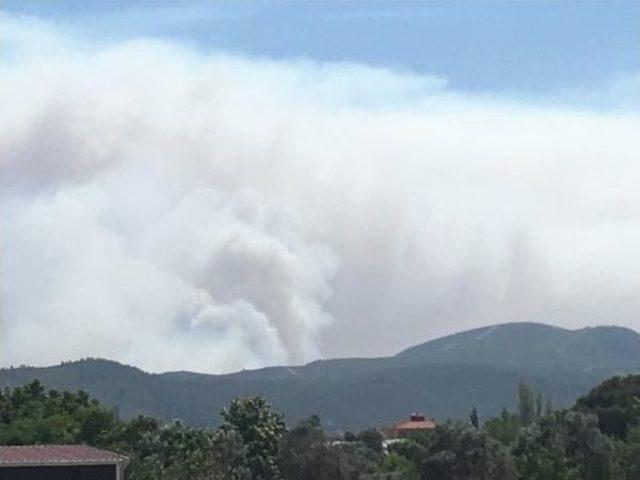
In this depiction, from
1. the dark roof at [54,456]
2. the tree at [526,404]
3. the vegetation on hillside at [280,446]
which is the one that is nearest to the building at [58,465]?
the dark roof at [54,456]

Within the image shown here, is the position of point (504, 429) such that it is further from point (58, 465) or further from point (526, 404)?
point (58, 465)

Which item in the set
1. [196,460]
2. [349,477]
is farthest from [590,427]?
[196,460]

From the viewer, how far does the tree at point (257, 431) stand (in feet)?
357

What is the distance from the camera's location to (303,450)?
105000 millimetres

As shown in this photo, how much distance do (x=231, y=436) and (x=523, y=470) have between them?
20457mm

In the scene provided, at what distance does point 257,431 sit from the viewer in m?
111

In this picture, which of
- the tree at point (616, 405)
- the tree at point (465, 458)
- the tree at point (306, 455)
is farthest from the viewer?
the tree at point (616, 405)

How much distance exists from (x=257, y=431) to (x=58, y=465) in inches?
951

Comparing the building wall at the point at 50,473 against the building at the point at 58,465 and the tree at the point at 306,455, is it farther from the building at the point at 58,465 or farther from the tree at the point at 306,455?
the tree at the point at 306,455

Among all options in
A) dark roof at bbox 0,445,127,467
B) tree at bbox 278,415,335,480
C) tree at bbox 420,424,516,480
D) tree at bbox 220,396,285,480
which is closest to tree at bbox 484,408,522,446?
tree at bbox 220,396,285,480

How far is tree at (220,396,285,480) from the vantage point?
109 m

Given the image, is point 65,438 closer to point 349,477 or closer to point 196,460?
point 196,460

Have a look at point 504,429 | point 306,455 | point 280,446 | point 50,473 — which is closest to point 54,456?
point 50,473

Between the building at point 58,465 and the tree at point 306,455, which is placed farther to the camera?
the tree at point 306,455
